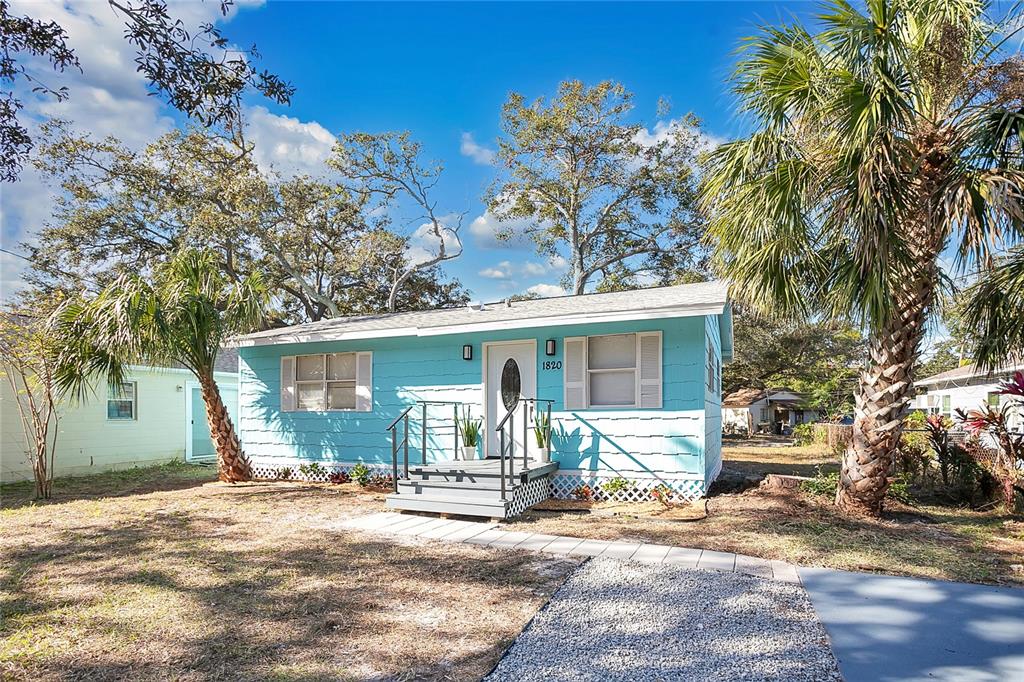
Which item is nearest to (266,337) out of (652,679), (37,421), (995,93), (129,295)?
(129,295)

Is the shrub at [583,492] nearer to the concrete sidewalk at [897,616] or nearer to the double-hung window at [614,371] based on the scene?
the double-hung window at [614,371]

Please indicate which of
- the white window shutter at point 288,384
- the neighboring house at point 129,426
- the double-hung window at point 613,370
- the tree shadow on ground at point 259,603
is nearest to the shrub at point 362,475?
the white window shutter at point 288,384

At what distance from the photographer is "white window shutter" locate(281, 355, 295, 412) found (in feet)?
38.6

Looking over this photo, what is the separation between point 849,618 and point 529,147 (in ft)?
69.5

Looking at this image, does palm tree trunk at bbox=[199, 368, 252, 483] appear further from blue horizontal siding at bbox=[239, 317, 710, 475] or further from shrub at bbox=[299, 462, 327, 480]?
shrub at bbox=[299, 462, 327, 480]

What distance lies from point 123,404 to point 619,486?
1207 cm

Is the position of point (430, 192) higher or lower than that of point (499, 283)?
higher

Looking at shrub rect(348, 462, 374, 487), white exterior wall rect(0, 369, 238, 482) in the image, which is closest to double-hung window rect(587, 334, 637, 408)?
shrub rect(348, 462, 374, 487)

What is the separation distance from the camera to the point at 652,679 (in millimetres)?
3344

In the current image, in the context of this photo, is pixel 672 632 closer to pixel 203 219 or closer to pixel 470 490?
pixel 470 490

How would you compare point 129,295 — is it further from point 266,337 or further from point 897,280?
point 897,280

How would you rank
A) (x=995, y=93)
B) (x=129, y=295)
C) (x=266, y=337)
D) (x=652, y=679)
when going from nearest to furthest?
(x=652, y=679) → (x=995, y=93) → (x=129, y=295) → (x=266, y=337)

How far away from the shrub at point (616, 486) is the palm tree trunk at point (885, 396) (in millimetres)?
2807

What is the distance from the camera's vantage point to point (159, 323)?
9.73 metres
